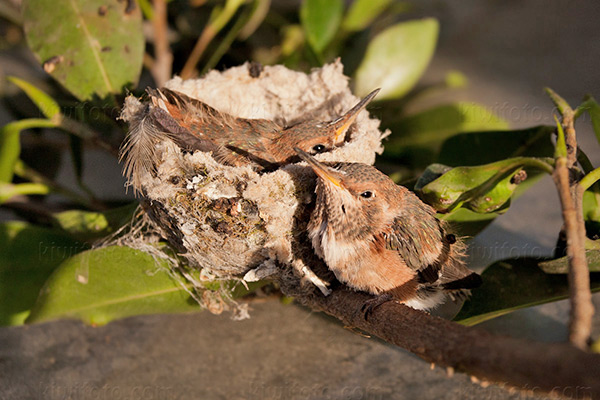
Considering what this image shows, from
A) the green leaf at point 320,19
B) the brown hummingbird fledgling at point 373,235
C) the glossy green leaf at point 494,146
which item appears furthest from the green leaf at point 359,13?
the brown hummingbird fledgling at point 373,235

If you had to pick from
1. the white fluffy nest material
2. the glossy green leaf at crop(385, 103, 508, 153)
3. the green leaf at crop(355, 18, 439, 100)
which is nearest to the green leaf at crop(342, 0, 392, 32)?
the green leaf at crop(355, 18, 439, 100)

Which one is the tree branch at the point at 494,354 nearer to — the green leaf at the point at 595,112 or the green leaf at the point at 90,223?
the green leaf at the point at 595,112

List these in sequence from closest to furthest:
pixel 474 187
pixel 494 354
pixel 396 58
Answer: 1. pixel 494 354
2. pixel 474 187
3. pixel 396 58

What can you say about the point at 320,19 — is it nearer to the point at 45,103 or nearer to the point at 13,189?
the point at 45,103

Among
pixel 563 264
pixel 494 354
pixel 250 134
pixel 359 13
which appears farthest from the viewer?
pixel 359 13

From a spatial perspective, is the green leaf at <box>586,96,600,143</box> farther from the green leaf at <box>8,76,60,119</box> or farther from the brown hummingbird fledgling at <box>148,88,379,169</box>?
the green leaf at <box>8,76,60,119</box>

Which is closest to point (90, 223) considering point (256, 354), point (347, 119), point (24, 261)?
point (24, 261)
